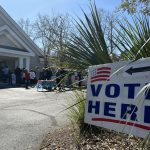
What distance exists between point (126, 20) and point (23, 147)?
3.03 m

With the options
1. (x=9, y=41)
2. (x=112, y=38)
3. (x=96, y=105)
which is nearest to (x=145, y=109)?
(x=96, y=105)

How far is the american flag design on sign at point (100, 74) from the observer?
4.23 metres

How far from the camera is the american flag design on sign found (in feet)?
13.9

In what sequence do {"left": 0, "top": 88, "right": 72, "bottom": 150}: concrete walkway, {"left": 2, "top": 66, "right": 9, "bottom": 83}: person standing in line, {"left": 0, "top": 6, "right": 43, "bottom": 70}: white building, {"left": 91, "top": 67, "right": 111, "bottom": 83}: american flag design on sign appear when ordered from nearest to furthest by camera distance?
{"left": 91, "top": 67, "right": 111, "bottom": 83}: american flag design on sign, {"left": 0, "top": 88, "right": 72, "bottom": 150}: concrete walkway, {"left": 2, "top": 66, "right": 9, "bottom": 83}: person standing in line, {"left": 0, "top": 6, "right": 43, "bottom": 70}: white building

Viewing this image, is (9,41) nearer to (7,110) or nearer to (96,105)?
(7,110)

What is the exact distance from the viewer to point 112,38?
15.3ft

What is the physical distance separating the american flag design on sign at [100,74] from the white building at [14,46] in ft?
80.7

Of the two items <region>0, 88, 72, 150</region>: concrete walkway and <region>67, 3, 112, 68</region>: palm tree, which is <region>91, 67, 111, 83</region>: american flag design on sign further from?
<region>0, 88, 72, 150</region>: concrete walkway

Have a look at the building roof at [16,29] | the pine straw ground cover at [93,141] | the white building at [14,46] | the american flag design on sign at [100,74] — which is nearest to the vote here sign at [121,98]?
the american flag design on sign at [100,74]

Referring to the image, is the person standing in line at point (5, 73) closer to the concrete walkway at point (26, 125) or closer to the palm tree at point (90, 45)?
the concrete walkway at point (26, 125)

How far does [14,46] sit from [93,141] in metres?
26.1

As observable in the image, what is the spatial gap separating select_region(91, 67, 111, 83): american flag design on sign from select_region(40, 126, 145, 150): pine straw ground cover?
1406 millimetres

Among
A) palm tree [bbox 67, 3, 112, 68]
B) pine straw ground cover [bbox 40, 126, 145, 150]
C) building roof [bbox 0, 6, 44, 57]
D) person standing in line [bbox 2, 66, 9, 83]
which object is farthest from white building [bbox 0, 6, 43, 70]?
palm tree [bbox 67, 3, 112, 68]

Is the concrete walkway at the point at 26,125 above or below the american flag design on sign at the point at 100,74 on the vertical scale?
below
